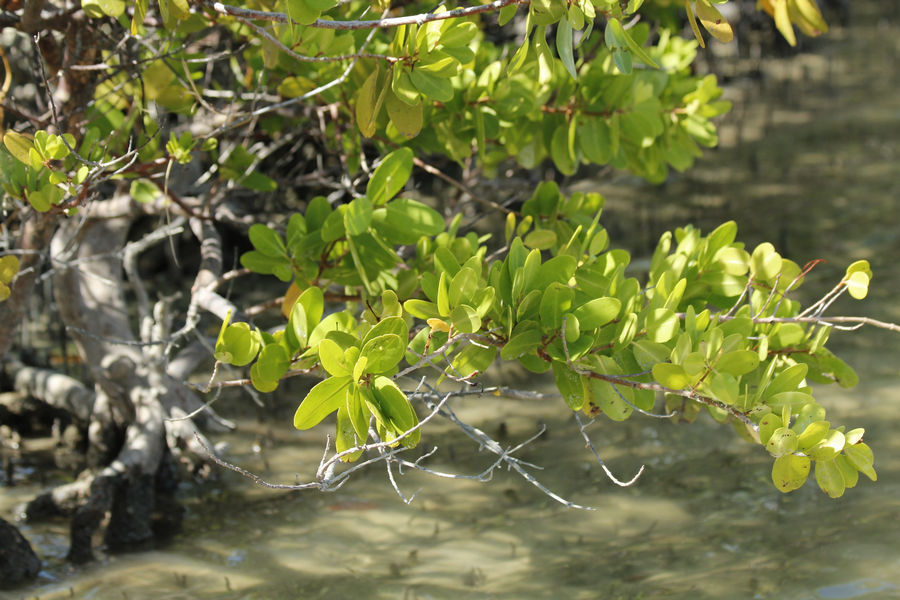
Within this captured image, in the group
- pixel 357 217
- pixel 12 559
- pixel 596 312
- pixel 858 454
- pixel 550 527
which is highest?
pixel 357 217

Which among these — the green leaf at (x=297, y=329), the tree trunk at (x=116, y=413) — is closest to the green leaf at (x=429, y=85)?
the green leaf at (x=297, y=329)

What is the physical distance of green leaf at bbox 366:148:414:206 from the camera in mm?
1860

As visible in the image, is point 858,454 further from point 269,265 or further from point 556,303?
point 269,265

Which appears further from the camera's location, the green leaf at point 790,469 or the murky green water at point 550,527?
the murky green water at point 550,527

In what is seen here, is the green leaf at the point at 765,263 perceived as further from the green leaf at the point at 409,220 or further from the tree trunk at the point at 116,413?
the tree trunk at the point at 116,413

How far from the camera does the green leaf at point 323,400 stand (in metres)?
1.45

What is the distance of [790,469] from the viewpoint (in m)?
1.47

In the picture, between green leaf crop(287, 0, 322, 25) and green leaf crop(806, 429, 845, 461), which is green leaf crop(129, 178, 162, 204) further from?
green leaf crop(806, 429, 845, 461)

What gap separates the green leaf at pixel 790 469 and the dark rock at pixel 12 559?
225cm

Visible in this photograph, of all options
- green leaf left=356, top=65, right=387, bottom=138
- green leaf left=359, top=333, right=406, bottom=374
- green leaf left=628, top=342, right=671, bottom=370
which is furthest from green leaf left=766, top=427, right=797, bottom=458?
green leaf left=356, top=65, right=387, bottom=138

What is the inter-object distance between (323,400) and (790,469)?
28.5 inches

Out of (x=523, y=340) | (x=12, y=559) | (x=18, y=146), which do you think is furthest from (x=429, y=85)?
(x=12, y=559)

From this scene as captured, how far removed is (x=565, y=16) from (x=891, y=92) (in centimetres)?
865

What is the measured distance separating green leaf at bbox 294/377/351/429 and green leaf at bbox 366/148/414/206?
50cm
